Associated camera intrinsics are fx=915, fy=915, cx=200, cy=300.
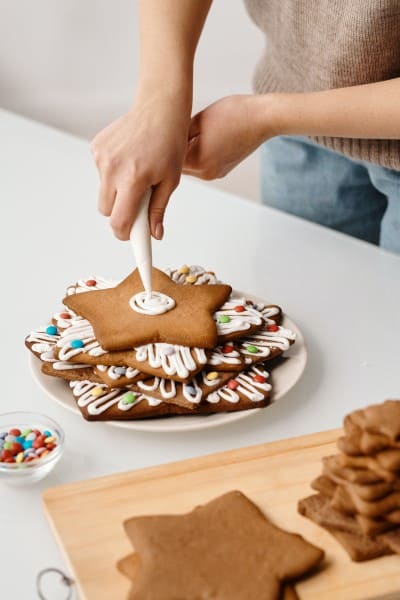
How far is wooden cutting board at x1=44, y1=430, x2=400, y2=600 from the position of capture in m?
0.78

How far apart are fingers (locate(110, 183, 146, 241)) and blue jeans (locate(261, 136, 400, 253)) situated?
55 cm

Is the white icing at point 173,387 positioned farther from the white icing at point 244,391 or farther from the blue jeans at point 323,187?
the blue jeans at point 323,187

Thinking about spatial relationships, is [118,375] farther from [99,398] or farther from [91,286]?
[91,286]

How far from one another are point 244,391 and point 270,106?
45 cm

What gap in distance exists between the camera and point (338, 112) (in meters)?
1.24

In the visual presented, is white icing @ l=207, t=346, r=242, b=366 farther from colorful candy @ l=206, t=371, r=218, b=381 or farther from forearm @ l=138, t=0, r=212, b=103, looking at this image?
forearm @ l=138, t=0, r=212, b=103

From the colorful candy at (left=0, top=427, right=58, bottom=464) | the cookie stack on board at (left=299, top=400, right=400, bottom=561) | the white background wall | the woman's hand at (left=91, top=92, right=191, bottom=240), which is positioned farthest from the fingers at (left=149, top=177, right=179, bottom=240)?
the white background wall

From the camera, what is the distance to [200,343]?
1065mm

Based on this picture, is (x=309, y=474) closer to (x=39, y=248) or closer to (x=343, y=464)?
(x=343, y=464)

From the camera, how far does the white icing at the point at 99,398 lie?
101 cm

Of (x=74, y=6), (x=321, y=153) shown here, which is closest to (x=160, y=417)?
(x=321, y=153)

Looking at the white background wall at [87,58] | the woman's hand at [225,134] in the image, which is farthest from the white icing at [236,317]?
the white background wall at [87,58]

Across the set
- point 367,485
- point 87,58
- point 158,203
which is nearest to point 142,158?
point 158,203

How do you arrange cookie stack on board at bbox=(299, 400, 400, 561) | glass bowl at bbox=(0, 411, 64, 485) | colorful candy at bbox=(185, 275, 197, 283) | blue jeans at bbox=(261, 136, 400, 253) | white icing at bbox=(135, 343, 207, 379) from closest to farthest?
1. cookie stack on board at bbox=(299, 400, 400, 561)
2. glass bowl at bbox=(0, 411, 64, 485)
3. white icing at bbox=(135, 343, 207, 379)
4. colorful candy at bbox=(185, 275, 197, 283)
5. blue jeans at bbox=(261, 136, 400, 253)
